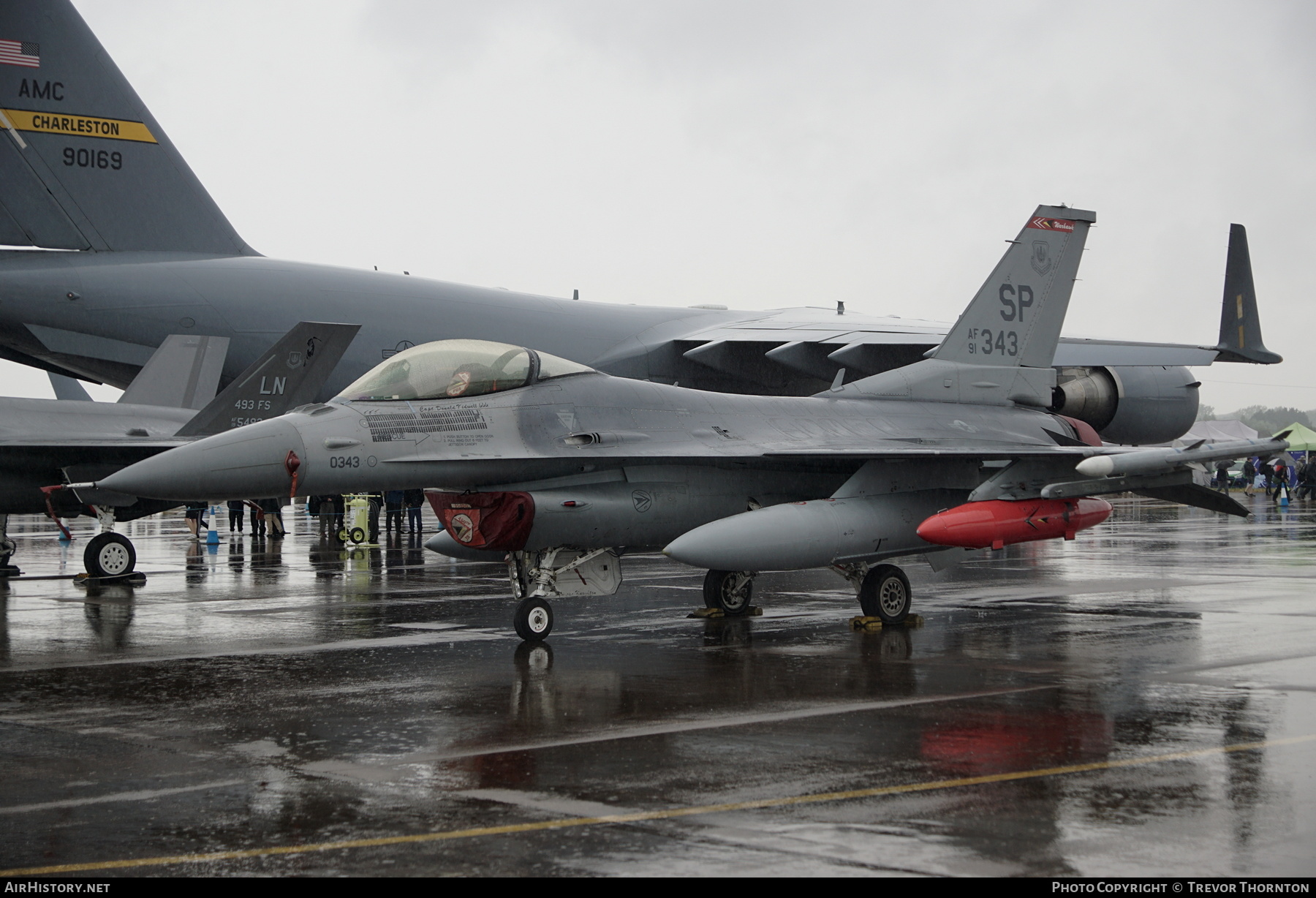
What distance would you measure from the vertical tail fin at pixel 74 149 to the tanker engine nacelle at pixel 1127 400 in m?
13.1

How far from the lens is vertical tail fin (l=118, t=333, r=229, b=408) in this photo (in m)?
17.2

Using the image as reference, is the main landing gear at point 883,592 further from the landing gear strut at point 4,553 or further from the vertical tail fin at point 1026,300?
the landing gear strut at point 4,553

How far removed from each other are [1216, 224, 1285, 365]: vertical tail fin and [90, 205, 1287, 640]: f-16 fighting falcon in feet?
17.2

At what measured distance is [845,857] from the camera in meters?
4.32

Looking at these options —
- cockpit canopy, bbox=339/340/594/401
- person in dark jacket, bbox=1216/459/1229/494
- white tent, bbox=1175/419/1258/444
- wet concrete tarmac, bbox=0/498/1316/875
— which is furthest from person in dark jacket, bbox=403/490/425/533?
white tent, bbox=1175/419/1258/444

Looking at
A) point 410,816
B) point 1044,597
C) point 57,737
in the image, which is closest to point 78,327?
point 57,737

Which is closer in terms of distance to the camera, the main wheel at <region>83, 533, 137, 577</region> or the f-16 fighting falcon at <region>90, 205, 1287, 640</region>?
the f-16 fighting falcon at <region>90, 205, 1287, 640</region>

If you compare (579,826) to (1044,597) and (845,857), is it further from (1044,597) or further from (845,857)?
(1044,597)

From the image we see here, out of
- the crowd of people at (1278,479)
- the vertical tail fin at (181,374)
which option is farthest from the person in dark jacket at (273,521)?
the crowd of people at (1278,479)

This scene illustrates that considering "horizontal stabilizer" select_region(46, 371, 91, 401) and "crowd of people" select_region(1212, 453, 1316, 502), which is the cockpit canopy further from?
"horizontal stabilizer" select_region(46, 371, 91, 401)

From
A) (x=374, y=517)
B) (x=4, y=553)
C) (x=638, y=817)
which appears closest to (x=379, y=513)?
(x=374, y=517)

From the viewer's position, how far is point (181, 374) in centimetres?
1730

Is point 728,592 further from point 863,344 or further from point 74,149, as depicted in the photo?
point 74,149

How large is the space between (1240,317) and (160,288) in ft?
48.3
